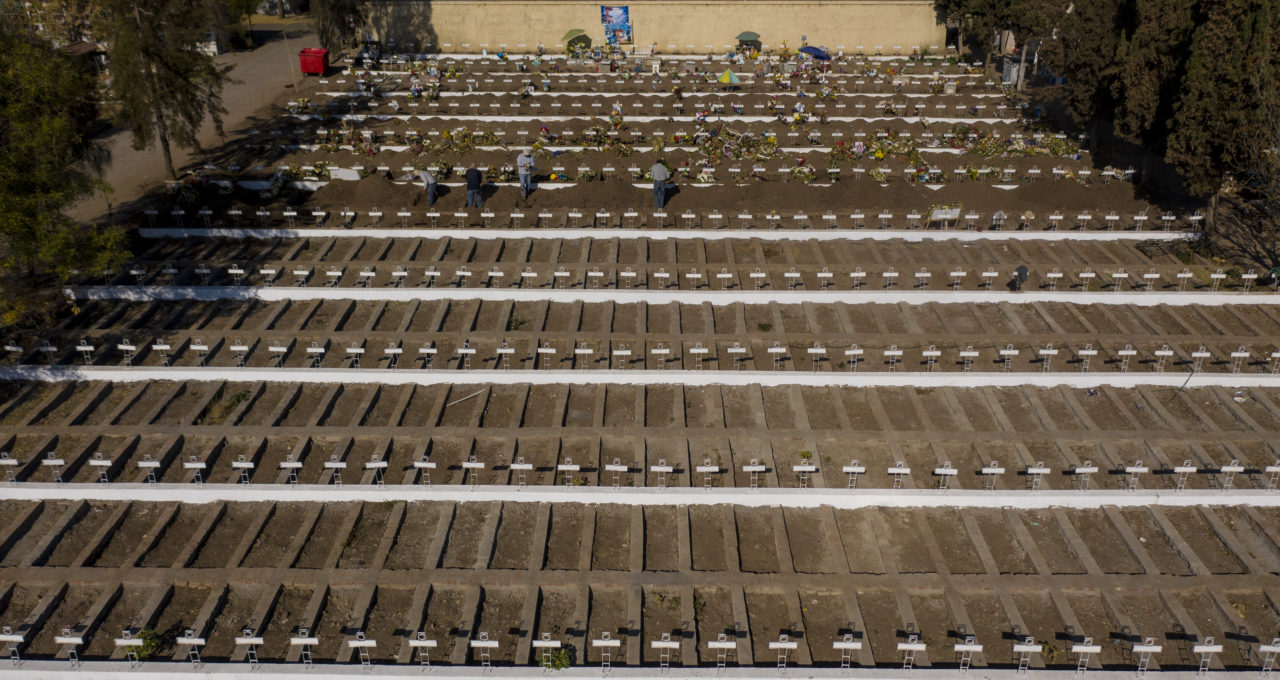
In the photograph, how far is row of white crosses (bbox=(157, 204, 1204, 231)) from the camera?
102ft

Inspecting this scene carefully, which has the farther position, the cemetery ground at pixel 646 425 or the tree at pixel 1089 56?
the tree at pixel 1089 56

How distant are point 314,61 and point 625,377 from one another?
Result: 130 ft

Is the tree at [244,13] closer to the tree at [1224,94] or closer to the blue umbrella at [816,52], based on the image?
the blue umbrella at [816,52]

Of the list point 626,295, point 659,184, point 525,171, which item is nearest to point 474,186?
point 525,171

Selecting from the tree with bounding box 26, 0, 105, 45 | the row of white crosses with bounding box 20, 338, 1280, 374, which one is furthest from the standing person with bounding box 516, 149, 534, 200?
the tree with bounding box 26, 0, 105, 45

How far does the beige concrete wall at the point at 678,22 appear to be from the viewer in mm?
57875

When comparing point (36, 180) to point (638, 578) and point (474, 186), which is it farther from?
point (638, 578)

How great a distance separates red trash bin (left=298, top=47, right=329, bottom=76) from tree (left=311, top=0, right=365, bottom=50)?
1296 mm

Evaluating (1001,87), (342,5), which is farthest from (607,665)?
(342,5)

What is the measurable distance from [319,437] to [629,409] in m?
7.67

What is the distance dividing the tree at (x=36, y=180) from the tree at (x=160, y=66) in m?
7.87

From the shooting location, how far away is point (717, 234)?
1210 inches

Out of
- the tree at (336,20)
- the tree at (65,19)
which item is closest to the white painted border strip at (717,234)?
the tree at (336,20)

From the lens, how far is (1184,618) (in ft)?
51.5
